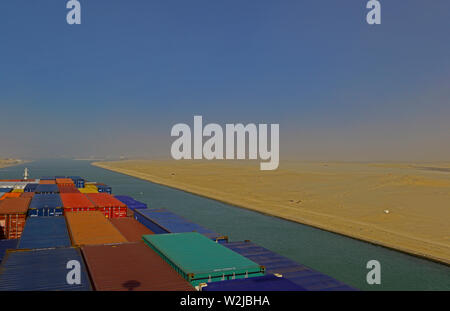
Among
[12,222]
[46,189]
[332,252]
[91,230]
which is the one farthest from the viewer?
[46,189]

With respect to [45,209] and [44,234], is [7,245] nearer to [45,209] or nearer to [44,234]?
[44,234]

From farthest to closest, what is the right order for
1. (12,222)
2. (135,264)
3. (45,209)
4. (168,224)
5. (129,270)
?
(45,209) < (168,224) < (12,222) < (135,264) < (129,270)

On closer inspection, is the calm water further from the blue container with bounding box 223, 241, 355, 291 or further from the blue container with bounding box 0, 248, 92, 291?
the blue container with bounding box 0, 248, 92, 291

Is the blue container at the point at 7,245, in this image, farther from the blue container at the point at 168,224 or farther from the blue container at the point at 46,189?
the blue container at the point at 46,189

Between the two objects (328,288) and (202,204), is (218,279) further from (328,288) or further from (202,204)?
(202,204)

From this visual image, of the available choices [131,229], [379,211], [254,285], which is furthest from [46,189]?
[379,211]

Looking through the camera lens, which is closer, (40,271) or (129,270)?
(40,271)

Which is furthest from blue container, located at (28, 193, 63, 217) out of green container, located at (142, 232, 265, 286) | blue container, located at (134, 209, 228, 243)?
green container, located at (142, 232, 265, 286)
